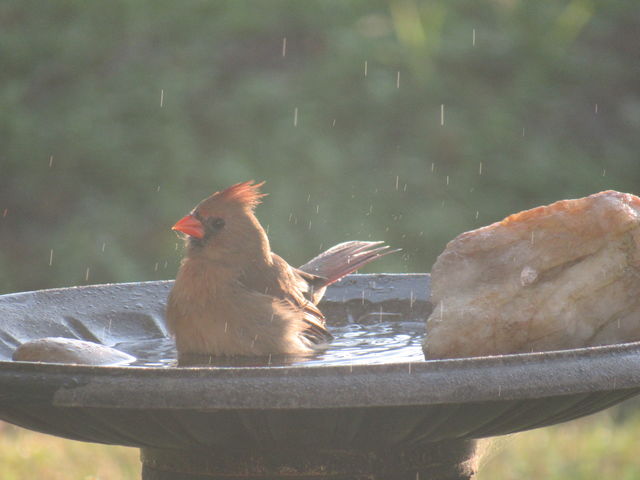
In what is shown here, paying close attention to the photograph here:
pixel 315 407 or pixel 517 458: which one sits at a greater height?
pixel 315 407

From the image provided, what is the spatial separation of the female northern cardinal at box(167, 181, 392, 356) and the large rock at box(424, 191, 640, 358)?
23.8 inches

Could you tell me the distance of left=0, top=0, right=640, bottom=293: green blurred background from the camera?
713 cm

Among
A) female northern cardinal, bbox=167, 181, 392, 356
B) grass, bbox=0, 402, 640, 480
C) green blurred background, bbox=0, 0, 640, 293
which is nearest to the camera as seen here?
female northern cardinal, bbox=167, 181, 392, 356

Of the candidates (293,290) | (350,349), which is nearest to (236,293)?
(293,290)

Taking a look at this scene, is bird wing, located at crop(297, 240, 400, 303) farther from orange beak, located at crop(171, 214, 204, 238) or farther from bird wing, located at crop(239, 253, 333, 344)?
orange beak, located at crop(171, 214, 204, 238)

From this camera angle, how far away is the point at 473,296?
252 centimetres

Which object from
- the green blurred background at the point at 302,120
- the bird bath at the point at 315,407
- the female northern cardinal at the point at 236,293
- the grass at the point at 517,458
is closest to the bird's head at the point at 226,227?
the female northern cardinal at the point at 236,293

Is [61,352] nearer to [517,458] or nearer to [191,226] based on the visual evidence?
[191,226]

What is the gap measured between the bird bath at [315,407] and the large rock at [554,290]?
0.17m

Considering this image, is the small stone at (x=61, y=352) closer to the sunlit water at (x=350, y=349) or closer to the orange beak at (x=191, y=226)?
the sunlit water at (x=350, y=349)

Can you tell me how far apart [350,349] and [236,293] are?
1.50ft

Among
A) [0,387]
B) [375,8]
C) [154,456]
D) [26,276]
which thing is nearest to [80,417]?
[0,387]

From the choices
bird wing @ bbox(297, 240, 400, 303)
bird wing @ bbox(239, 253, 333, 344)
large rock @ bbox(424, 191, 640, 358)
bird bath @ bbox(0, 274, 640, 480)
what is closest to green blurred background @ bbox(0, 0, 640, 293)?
bird wing @ bbox(297, 240, 400, 303)

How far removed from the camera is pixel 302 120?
747 centimetres
